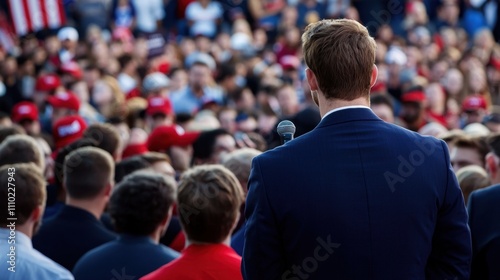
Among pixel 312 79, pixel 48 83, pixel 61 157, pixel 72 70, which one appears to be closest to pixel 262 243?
pixel 312 79

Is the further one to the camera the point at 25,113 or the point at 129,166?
the point at 25,113

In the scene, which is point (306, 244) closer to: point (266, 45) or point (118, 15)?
point (266, 45)

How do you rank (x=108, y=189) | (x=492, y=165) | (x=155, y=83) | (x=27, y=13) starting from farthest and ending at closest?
(x=27, y=13) → (x=155, y=83) → (x=108, y=189) → (x=492, y=165)

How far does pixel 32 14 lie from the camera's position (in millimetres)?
12898

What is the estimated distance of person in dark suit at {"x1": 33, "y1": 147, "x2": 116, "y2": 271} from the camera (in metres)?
4.82

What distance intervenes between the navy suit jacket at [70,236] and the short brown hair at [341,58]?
2292mm

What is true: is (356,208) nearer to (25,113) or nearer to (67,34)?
(25,113)

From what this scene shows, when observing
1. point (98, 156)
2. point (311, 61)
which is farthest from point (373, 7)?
point (311, 61)

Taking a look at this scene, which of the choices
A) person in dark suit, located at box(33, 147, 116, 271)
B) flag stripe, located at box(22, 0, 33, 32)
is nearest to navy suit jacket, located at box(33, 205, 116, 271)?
person in dark suit, located at box(33, 147, 116, 271)

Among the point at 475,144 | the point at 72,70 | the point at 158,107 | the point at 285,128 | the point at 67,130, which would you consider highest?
the point at 285,128

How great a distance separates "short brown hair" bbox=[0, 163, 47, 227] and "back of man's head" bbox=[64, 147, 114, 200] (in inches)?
28.4

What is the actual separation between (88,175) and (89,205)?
0.56ft

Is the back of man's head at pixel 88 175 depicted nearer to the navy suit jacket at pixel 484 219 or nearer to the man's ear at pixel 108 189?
the man's ear at pixel 108 189

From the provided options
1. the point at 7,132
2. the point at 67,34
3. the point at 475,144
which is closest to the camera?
the point at 475,144
